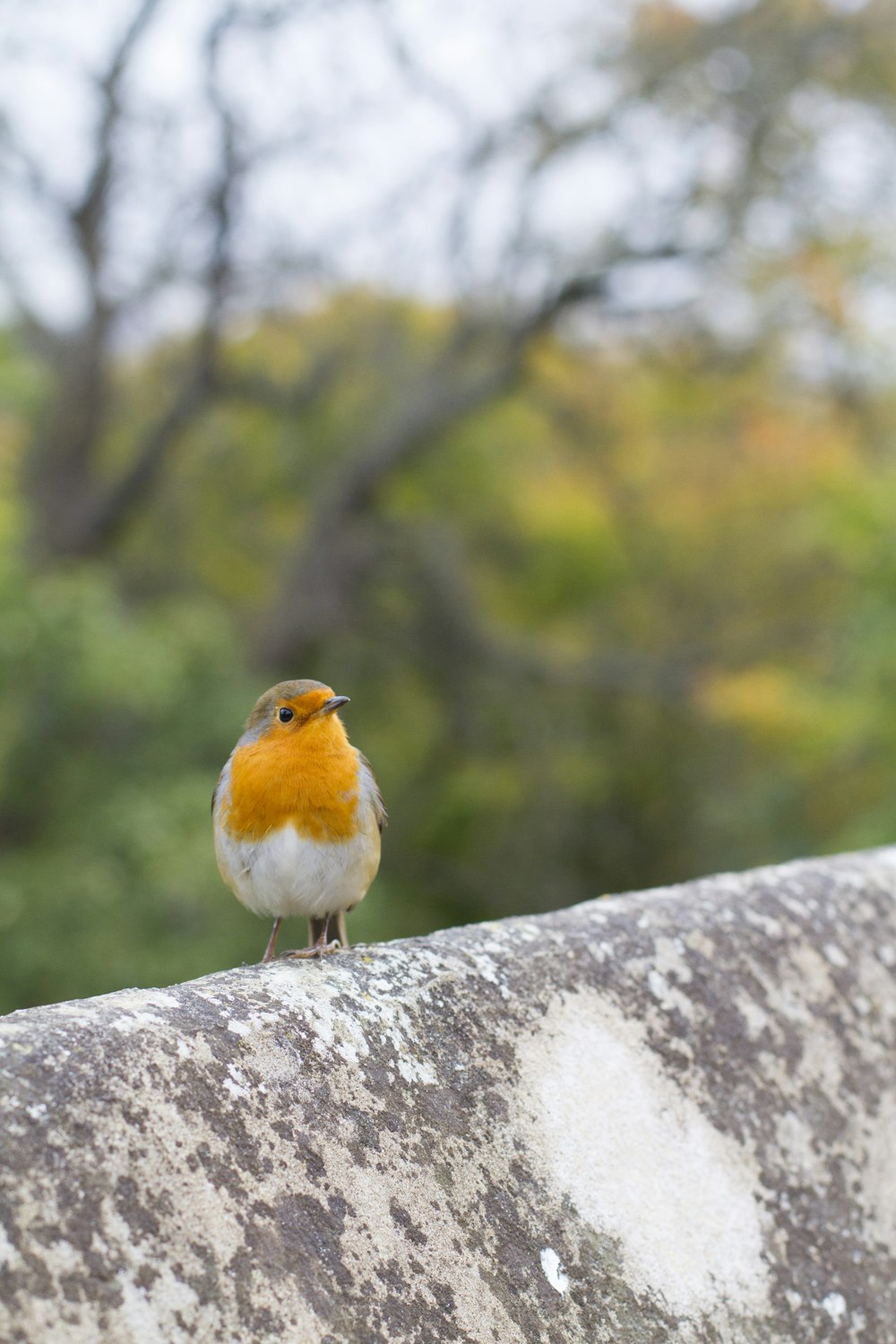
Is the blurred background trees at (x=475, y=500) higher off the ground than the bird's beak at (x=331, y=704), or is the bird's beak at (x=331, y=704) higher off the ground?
the blurred background trees at (x=475, y=500)

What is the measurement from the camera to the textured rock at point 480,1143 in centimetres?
123

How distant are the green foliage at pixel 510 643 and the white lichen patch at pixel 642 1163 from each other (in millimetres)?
9960

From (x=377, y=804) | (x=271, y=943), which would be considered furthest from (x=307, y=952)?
(x=377, y=804)

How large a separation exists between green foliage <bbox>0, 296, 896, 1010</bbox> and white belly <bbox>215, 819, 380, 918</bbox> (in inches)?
355

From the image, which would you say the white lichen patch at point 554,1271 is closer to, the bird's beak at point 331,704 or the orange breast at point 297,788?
the orange breast at point 297,788

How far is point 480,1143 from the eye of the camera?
1539 millimetres

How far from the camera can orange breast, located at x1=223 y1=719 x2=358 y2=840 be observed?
253 centimetres

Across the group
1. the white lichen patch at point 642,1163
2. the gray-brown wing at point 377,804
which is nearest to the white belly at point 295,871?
the gray-brown wing at point 377,804

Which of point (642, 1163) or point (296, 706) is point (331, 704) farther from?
point (642, 1163)

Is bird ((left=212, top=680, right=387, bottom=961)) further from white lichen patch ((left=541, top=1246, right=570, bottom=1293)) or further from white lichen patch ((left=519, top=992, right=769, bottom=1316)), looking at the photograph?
white lichen patch ((left=541, top=1246, right=570, bottom=1293))

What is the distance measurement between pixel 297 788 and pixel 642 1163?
1080 mm

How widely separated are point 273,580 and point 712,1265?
57.2 feet

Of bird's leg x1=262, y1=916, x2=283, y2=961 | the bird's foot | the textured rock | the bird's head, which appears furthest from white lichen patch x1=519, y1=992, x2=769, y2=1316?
the bird's head

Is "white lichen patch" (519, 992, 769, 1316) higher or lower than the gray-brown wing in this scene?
lower
